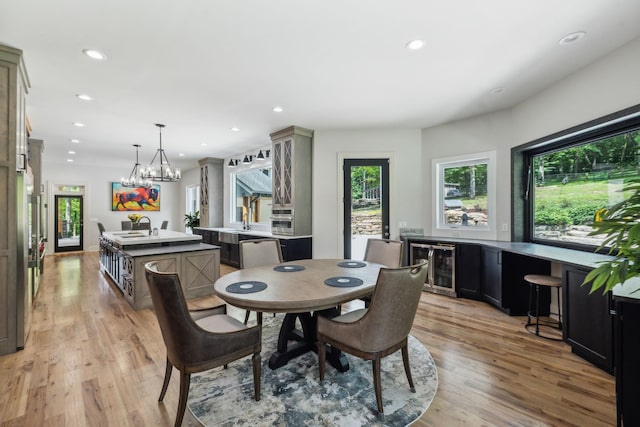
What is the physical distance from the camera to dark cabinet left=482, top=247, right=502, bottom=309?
373 centimetres

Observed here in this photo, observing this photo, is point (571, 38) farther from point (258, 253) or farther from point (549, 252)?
point (258, 253)

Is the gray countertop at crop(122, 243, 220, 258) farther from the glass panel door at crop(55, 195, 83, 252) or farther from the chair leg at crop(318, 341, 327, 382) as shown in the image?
the glass panel door at crop(55, 195, 83, 252)

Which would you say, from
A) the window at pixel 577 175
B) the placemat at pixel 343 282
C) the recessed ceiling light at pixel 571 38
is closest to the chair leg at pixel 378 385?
→ the placemat at pixel 343 282

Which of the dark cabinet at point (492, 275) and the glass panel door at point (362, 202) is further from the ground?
the glass panel door at point (362, 202)

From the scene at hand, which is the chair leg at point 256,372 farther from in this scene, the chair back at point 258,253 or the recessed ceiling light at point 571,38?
the recessed ceiling light at point 571,38

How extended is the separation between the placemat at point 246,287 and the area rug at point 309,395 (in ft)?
2.38

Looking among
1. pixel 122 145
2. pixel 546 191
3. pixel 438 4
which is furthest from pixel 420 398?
pixel 122 145

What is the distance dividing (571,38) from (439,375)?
9.90 ft

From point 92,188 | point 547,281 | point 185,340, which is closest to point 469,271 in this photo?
point 547,281

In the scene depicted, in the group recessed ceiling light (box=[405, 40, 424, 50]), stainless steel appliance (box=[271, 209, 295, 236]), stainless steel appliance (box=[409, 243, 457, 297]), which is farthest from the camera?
stainless steel appliance (box=[271, 209, 295, 236])

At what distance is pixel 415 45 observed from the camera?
2.60 m

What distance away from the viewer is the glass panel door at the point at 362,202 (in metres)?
5.19

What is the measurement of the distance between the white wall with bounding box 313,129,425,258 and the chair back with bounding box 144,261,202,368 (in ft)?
11.9

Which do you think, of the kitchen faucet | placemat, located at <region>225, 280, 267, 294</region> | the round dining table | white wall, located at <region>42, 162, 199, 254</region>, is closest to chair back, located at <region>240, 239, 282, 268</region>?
the round dining table
